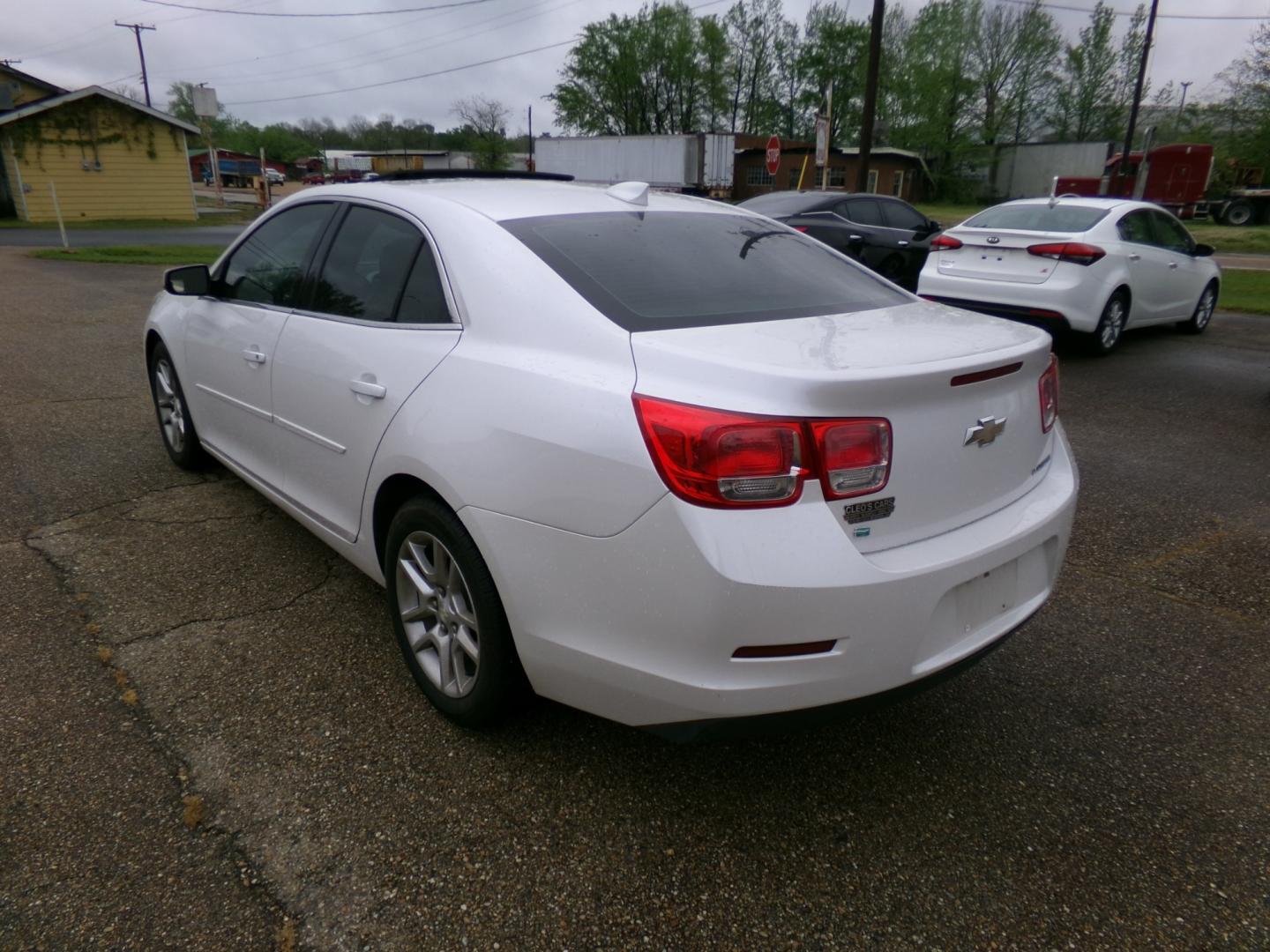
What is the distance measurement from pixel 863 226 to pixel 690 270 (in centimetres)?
942

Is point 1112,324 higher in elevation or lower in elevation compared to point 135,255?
higher

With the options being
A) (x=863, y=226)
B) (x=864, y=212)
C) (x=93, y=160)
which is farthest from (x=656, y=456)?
(x=93, y=160)

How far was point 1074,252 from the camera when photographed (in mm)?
7762

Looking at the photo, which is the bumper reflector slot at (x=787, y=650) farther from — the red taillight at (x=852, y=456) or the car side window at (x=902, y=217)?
the car side window at (x=902, y=217)

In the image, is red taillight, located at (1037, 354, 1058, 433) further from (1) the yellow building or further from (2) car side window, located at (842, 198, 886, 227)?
(1) the yellow building

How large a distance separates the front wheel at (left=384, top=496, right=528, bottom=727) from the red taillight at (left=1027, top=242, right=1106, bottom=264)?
23.5 feet

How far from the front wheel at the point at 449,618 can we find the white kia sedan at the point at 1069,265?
7.08 metres

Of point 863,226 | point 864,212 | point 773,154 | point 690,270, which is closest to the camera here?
point 690,270

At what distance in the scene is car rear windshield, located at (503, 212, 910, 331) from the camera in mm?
2365

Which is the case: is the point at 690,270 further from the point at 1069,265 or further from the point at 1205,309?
the point at 1205,309

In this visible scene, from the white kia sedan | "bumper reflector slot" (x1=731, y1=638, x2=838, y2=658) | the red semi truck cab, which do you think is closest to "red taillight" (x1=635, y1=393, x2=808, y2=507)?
"bumper reflector slot" (x1=731, y1=638, x2=838, y2=658)

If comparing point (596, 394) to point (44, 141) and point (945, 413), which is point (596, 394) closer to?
point (945, 413)

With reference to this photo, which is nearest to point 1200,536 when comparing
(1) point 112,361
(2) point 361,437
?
(2) point 361,437

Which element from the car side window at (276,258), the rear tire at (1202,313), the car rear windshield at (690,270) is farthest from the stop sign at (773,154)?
the car rear windshield at (690,270)
